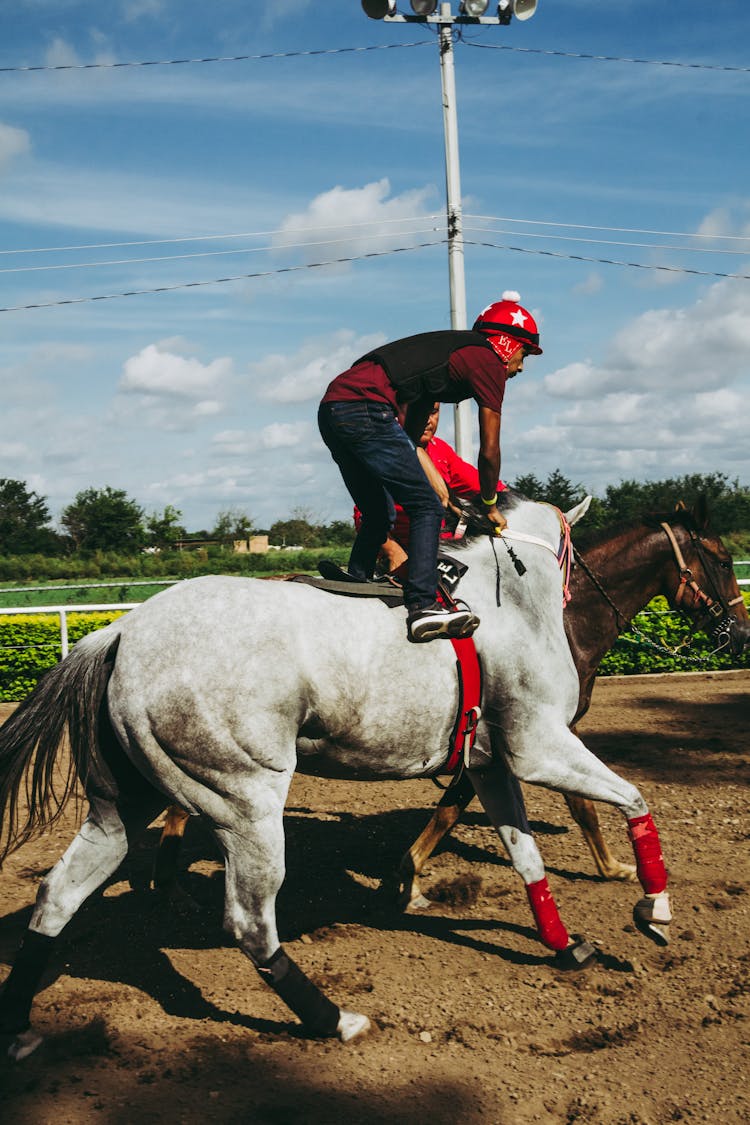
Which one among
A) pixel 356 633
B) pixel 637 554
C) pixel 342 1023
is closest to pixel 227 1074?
pixel 342 1023

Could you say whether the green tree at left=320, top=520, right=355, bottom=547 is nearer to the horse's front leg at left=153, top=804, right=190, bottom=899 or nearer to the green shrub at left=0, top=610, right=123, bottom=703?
the green shrub at left=0, top=610, right=123, bottom=703

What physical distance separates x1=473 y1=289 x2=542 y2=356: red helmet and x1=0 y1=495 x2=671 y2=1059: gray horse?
3.38 feet

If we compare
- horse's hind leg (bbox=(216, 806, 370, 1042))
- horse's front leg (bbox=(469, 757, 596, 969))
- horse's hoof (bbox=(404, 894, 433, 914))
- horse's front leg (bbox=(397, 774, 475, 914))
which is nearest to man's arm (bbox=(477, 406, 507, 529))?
horse's front leg (bbox=(469, 757, 596, 969))

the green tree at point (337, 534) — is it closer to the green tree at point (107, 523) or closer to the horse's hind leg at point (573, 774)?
the green tree at point (107, 523)

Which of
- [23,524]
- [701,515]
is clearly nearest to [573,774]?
[701,515]

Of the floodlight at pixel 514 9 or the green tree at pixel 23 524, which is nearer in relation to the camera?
the floodlight at pixel 514 9

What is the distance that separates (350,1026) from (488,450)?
7.44ft

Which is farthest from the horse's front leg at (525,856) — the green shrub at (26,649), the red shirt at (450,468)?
the green shrub at (26,649)

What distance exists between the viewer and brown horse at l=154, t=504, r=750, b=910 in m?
4.96

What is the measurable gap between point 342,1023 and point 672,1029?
4.14 ft

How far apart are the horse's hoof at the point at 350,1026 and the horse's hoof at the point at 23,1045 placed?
3.60ft

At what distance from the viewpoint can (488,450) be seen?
12.3 feet

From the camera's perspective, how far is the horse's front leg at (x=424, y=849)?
16.1 ft

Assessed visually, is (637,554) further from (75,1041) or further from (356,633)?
(75,1041)
